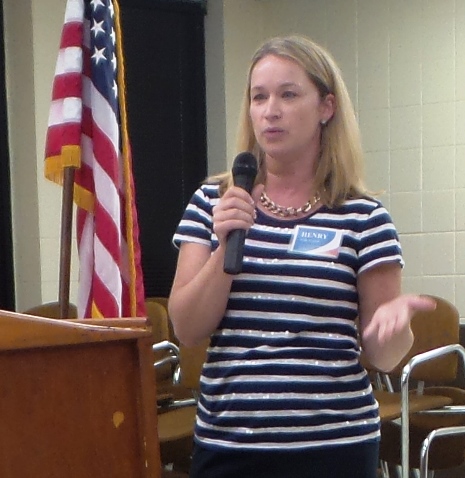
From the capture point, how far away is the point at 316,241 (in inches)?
47.9

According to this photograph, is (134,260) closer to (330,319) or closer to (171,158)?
(330,319)

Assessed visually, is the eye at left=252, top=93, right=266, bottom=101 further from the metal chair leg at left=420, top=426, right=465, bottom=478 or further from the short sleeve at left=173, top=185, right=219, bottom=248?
the metal chair leg at left=420, top=426, right=465, bottom=478

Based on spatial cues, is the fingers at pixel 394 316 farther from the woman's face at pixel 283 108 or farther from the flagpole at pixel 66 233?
the flagpole at pixel 66 233

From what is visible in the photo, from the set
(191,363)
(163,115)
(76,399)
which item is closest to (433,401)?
(191,363)

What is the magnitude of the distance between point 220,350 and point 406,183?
284 cm

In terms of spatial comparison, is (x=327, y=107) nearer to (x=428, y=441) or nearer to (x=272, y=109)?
(x=272, y=109)

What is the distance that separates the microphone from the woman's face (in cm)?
4

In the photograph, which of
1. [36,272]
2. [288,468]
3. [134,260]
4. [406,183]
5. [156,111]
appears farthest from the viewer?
[156,111]

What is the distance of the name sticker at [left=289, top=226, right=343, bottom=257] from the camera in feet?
3.98

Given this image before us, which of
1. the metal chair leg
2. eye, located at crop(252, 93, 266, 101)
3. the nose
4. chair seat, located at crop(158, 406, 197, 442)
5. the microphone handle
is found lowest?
the metal chair leg

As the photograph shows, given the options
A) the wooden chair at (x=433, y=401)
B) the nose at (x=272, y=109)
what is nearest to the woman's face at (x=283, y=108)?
the nose at (x=272, y=109)

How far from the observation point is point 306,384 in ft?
3.84

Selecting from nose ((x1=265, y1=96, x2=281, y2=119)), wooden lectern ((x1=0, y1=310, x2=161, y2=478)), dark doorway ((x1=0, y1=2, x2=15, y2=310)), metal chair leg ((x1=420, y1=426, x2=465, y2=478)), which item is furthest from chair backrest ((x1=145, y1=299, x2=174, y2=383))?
wooden lectern ((x1=0, y1=310, x2=161, y2=478))

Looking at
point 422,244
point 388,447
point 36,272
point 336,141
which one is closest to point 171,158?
point 36,272
